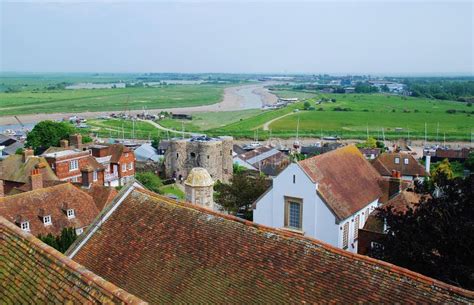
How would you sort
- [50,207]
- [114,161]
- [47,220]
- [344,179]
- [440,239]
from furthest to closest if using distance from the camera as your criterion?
[114,161], [50,207], [344,179], [47,220], [440,239]

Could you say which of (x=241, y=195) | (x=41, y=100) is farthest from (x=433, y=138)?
(x=41, y=100)

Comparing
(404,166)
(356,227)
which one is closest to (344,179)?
(356,227)

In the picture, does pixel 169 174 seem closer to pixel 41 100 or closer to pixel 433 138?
pixel 433 138

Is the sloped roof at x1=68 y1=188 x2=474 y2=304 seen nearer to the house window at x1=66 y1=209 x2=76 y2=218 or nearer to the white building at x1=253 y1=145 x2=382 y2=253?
the white building at x1=253 y1=145 x2=382 y2=253

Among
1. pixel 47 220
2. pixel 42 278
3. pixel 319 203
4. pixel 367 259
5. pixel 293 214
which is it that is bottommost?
pixel 47 220

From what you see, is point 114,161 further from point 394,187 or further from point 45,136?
point 394,187

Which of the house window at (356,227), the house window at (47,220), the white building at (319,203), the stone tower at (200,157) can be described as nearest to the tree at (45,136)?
the stone tower at (200,157)

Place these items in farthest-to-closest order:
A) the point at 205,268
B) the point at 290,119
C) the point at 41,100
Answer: the point at 41,100 → the point at 290,119 → the point at 205,268
